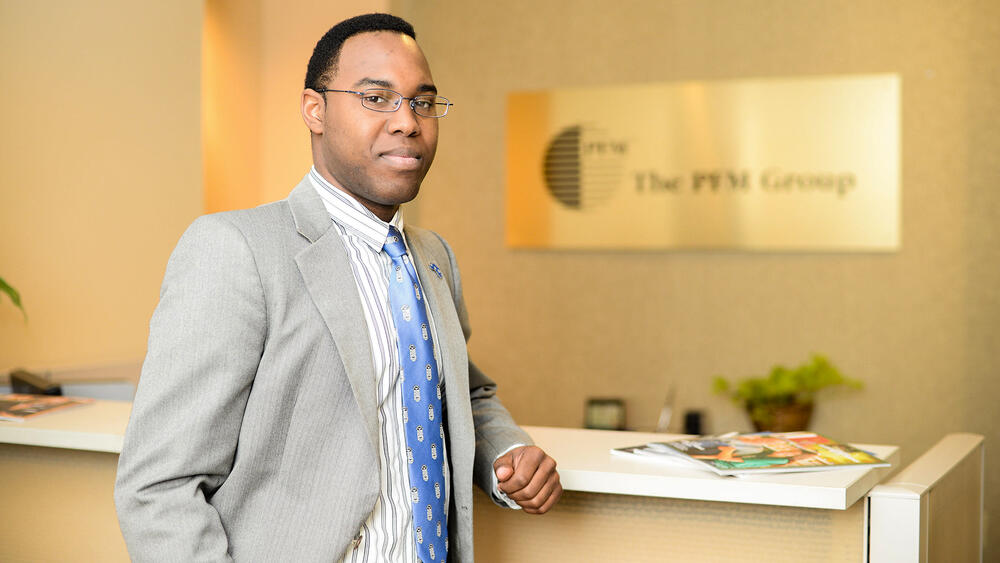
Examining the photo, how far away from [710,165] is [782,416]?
124cm

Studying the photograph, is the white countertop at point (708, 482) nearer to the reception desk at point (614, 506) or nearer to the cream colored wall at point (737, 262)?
the reception desk at point (614, 506)

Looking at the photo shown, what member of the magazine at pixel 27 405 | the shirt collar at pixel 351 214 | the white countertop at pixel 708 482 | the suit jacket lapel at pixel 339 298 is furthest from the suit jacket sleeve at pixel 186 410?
the magazine at pixel 27 405

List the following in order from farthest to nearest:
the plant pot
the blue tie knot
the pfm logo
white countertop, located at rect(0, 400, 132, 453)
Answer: the pfm logo, the plant pot, white countertop, located at rect(0, 400, 132, 453), the blue tie knot

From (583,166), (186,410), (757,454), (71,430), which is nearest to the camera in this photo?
(186,410)

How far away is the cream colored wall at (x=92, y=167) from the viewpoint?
293 centimetres

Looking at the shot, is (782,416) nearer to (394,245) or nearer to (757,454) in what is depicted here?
(757,454)

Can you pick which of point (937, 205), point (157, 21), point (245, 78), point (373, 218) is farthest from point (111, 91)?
point (937, 205)

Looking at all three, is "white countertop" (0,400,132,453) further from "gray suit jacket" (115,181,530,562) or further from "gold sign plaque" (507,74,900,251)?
"gold sign plaque" (507,74,900,251)

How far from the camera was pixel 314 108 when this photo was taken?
138 centimetres

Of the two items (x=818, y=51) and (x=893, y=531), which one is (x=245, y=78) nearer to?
(x=818, y=51)

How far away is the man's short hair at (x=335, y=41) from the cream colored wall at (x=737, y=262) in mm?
3502

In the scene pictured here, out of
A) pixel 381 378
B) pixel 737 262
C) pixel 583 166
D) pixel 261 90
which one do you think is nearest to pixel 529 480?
pixel 381 378

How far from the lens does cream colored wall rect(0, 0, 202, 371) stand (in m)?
2.93

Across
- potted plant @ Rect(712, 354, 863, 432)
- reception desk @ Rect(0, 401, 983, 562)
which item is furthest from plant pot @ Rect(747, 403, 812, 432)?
reception desk @ Rect(0, 401, 983, 562)
